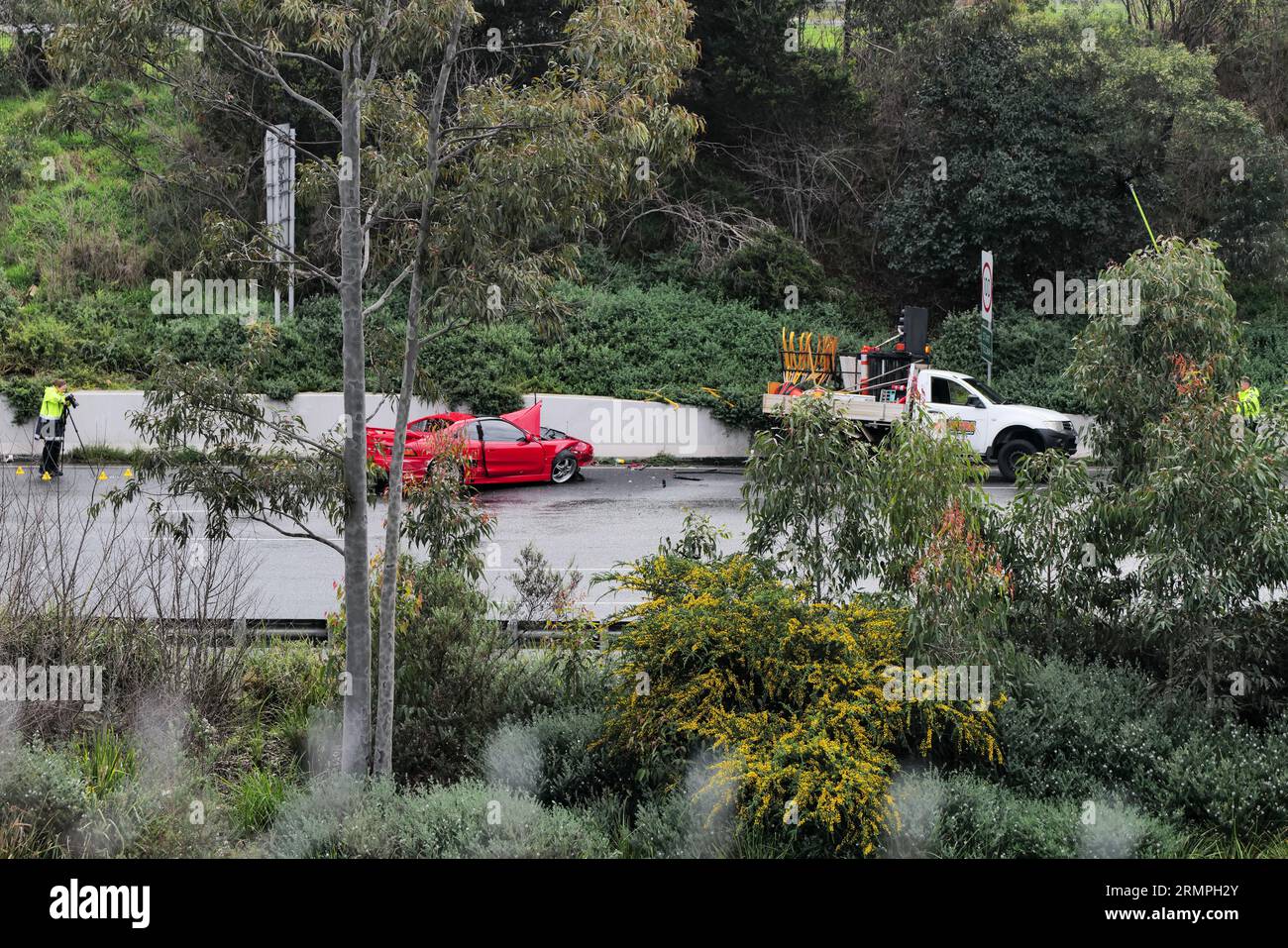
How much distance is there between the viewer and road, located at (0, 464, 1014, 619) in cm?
1346

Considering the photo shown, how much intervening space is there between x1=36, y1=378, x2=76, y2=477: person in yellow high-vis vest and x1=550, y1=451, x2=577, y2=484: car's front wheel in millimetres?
7927

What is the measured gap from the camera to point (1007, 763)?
8359mm

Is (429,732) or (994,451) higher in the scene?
Answer: (994,451)

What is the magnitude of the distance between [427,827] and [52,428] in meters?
15.7

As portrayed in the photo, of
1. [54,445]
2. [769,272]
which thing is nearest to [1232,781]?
[54,445]

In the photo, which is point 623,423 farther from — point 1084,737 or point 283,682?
point 1084,737

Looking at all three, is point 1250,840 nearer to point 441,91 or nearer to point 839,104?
point 441,91

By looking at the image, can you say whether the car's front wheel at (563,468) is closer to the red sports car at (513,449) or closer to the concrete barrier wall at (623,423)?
the red sports car at (513,449)

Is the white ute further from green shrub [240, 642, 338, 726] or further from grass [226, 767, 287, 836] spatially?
grass [226, 767, 287, 836]

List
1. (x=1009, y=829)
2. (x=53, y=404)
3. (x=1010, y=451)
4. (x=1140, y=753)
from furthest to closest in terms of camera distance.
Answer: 1. (x=1010, y=451)
2. (x=53, y=404)
3. (x=1140, y=753)
4. (x=1009, y=829)

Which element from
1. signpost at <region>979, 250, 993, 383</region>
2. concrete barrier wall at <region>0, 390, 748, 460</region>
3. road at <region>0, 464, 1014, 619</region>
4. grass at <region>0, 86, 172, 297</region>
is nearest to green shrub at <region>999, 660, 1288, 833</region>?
road at <region>0, 464, 1014, 619</region>

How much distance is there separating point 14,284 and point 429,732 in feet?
73.7

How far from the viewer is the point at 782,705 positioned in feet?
27.2

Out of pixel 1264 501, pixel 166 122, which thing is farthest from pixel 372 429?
pixel 166 122
